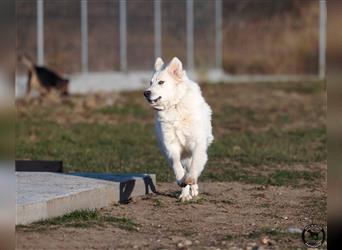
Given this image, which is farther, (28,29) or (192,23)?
(192,23)

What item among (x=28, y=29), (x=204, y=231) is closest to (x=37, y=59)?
(x=28, y=29)

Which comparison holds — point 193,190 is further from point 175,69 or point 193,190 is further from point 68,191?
point 68,191

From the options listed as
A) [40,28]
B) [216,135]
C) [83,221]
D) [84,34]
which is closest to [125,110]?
[216,135]

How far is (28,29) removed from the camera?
2609cm

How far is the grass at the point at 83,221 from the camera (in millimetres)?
8573

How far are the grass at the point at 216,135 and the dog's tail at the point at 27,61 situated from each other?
1.43m

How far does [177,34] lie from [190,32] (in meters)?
0.58

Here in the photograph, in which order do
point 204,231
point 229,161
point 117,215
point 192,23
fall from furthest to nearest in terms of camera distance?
point 192,23, point 229,161, point 117,215, point 204,231

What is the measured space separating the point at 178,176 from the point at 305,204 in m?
1.38

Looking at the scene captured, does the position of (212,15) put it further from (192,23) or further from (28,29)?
(28,29)

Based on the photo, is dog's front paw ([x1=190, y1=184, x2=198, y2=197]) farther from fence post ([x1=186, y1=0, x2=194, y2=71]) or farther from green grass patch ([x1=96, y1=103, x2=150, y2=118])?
fence post ([x1=186, y1=0, x2=194, y2=71])

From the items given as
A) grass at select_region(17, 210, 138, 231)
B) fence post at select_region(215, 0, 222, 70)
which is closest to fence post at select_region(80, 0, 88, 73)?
fence post at select_region(215, 0, 222, 70)

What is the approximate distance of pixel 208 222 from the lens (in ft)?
30.0

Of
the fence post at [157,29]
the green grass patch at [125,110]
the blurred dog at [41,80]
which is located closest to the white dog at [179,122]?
the green grass patch at [125,110]
